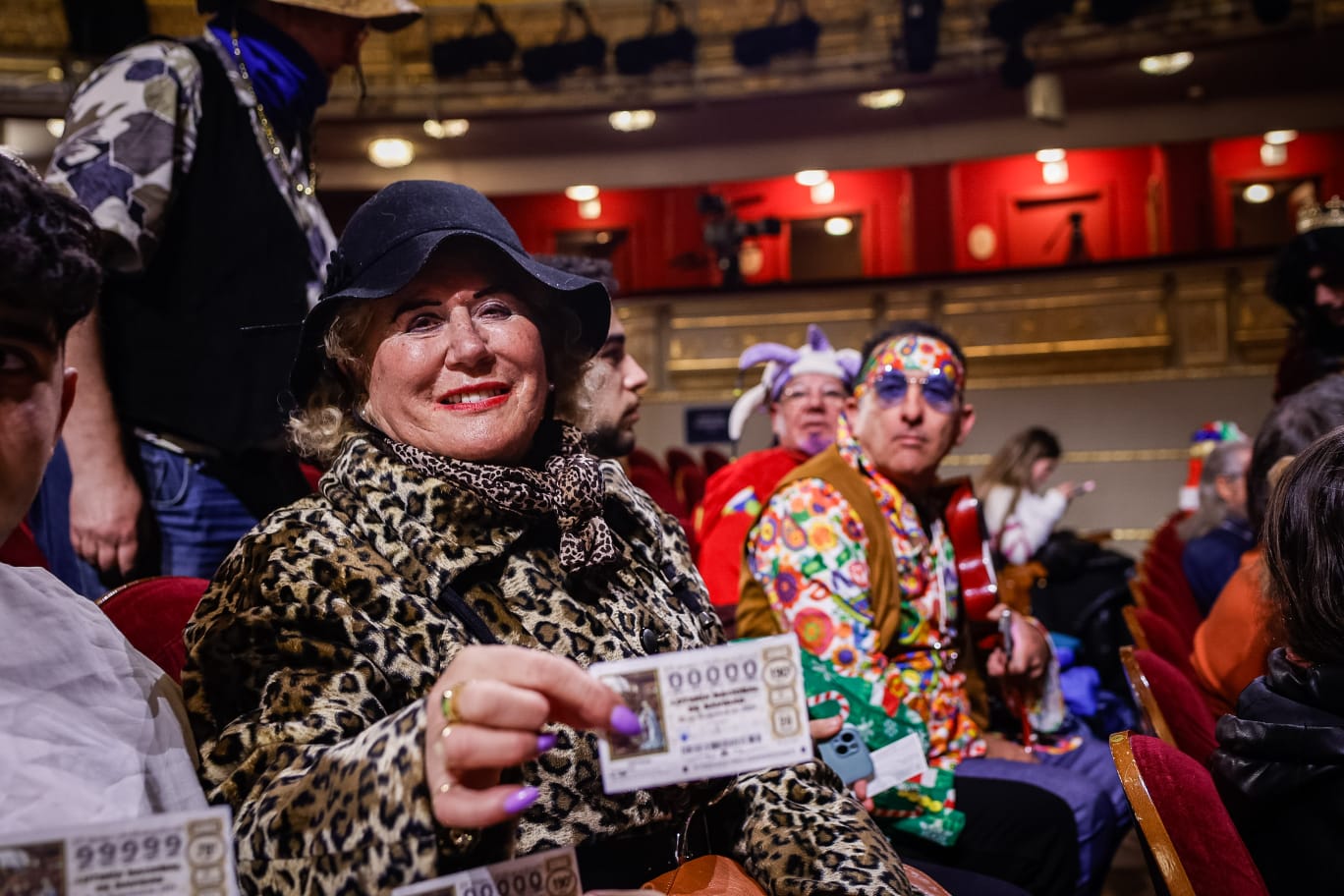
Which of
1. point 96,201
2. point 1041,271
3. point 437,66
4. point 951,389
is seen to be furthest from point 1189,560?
point 437,66

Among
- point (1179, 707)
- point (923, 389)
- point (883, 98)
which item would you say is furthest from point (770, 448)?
point (883, 98)

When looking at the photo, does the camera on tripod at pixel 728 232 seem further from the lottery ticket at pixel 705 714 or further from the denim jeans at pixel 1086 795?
the lottery ticket at pixel 705 714

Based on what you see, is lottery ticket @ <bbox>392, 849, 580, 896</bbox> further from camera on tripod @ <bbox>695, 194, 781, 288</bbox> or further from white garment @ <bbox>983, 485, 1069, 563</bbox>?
camera on tripod @ <bbox>695, 194, 781, 288</bbox>

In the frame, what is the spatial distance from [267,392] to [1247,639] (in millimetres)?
1961

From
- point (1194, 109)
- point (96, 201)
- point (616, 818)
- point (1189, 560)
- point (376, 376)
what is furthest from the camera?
point (1194, 109)

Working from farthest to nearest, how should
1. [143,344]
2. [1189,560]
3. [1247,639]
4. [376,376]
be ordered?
[1189,560], [1247,639], [143,344], [376,376]

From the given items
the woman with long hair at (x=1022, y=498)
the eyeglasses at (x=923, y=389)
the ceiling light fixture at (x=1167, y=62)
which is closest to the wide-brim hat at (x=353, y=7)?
the eyeglasses at (x=923, y=389)

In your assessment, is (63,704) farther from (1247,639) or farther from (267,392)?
(1247,639)

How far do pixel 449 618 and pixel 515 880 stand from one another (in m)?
0.41

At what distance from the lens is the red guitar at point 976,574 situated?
274 centimetres

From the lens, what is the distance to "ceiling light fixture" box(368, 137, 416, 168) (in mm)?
10243

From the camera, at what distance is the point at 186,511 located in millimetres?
1982

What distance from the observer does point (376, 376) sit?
1542 mm

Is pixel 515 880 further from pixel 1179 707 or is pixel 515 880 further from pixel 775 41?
pixel 775 41
